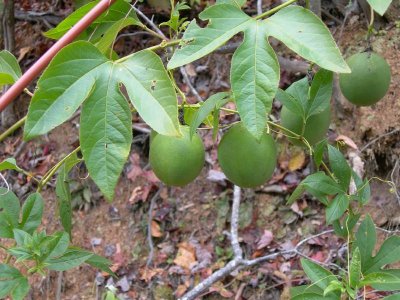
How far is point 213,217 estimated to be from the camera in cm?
301

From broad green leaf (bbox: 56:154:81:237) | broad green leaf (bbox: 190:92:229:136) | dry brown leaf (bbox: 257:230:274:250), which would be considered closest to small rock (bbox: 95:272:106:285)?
dry brown leaf (bbox: 257:230:274:250)

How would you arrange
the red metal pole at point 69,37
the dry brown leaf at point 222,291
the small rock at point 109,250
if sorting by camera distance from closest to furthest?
the red metal pole at point 69,37, the dry brown leaf at point 222,291, the small rock at point 109,250

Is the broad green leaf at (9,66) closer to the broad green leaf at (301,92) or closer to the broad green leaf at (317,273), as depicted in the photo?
the broad green leaf at (301,92)

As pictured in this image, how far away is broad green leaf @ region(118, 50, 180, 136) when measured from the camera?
3.27ft

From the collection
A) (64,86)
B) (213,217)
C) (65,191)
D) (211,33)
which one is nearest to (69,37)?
(64,86)

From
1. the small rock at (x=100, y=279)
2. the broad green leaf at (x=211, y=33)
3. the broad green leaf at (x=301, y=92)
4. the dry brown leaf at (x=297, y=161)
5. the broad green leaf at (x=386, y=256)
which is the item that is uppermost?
the broad green leaf at (x=211, y=33)

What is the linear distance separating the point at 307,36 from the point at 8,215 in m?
0.97

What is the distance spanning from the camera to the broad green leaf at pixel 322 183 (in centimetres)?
147

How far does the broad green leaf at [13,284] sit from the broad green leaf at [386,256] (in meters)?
0.88

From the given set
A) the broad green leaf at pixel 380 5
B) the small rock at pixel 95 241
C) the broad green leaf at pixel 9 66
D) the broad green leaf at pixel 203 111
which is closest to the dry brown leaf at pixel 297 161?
the small rock at pixel 95 241

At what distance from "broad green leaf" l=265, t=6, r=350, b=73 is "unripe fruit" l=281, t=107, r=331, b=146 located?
0.46 meters

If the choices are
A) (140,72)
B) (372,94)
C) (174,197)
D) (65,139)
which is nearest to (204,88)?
(174,197)

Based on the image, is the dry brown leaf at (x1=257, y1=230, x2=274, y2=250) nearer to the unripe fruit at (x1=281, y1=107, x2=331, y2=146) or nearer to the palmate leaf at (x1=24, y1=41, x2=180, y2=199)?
the unripe fruit at (x1=281, y1=107, x2=331, y2=146)

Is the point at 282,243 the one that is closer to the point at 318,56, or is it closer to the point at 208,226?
the point at 208,226
